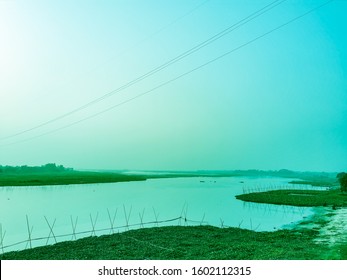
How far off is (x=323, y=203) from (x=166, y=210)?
17.1 meters

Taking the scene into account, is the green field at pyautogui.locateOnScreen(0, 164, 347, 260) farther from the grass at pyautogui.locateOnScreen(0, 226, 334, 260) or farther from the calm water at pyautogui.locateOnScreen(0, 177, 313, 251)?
the calm water at pyautogui.locateOnScreen(0, 177, 313, 251)

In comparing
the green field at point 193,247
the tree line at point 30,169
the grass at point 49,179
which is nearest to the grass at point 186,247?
the green field at point 193,247

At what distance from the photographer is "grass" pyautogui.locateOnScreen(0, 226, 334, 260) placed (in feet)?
43.4

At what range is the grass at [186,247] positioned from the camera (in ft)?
43.4

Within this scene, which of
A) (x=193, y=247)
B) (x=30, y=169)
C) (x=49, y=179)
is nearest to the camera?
(x=193, y=247)

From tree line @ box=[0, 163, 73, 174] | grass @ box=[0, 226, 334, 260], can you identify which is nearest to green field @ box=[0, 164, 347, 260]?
grass @ box=[0, 226, 334, 260]

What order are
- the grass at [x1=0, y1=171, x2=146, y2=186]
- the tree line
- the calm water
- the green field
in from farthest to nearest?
the tree line
the grass at [x1=0, y1=171, x2=146, y2=186]
the calm water
the green field

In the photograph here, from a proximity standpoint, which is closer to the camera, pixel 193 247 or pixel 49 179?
pixel 193 247

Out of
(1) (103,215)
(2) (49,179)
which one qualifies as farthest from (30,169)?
(1) (103,215)

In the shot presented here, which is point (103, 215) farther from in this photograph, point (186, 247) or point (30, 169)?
point (30, 169)

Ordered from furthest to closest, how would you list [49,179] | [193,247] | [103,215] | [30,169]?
[30,169]
[49,179]
[103,215]
[193,247]

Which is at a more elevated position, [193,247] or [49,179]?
[49,179]

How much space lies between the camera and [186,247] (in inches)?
599
